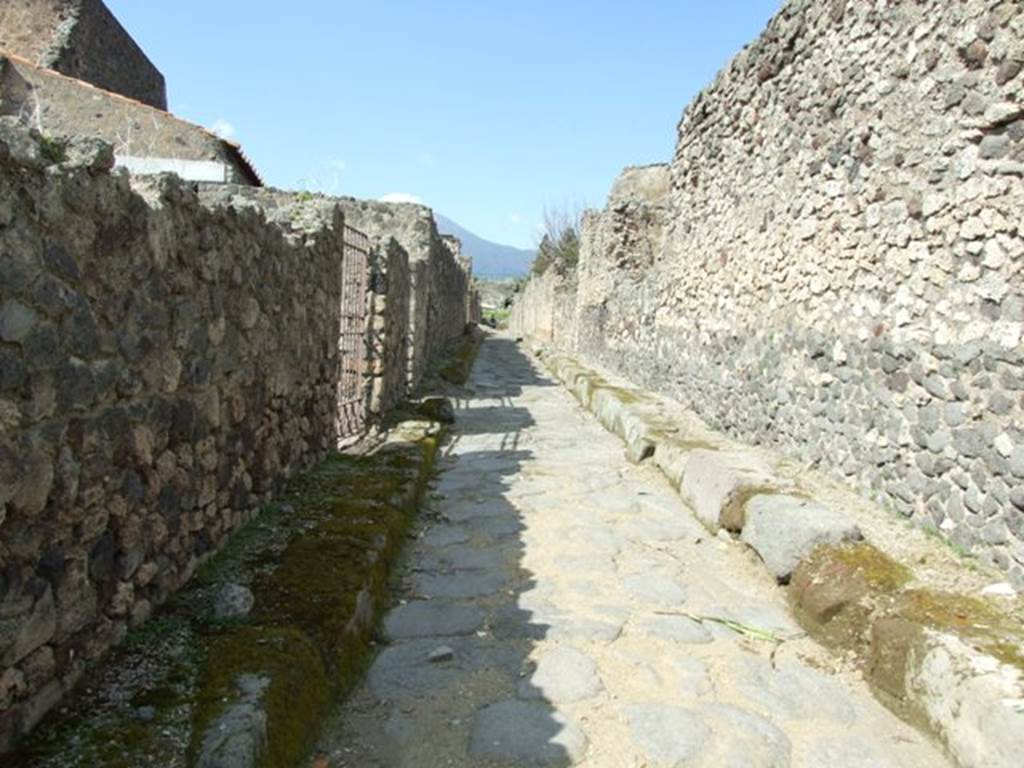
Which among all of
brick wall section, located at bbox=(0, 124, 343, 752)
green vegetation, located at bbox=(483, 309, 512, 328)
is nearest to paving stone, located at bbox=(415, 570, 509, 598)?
brick wall section, located at bbox=(0, 124, 343, 752)

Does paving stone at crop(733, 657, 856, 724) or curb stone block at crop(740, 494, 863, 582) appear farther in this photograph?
curb stone block at crop(740, 494, 863, 582)

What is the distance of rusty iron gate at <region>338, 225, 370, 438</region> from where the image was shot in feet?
21.9

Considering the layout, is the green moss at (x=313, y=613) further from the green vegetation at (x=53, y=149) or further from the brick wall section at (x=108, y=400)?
the green vegetation at (x=53, y=149)

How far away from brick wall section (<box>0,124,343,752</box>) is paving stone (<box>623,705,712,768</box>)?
163 cm

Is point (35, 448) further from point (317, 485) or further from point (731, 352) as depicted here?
point (731, 352)

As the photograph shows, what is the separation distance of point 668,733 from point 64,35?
59.2ft

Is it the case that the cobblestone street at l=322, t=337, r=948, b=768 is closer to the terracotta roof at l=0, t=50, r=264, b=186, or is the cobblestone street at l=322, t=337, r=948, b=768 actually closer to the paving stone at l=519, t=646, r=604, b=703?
the paving stone at l=519, t=646, r=604, b=703

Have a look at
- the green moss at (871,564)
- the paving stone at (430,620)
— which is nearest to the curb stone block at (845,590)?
the green moss at (871,564)

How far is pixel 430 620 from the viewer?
3588 mm

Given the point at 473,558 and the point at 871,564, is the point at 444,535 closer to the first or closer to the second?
the point at 473,558

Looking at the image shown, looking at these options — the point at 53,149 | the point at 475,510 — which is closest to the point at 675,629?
the point at 475,510

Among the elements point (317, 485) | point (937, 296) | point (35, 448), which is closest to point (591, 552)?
point (317, 485)

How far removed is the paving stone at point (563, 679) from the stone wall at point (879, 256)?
5.96 ft

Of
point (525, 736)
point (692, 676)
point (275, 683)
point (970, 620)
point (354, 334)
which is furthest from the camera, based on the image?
point (354, 334)
